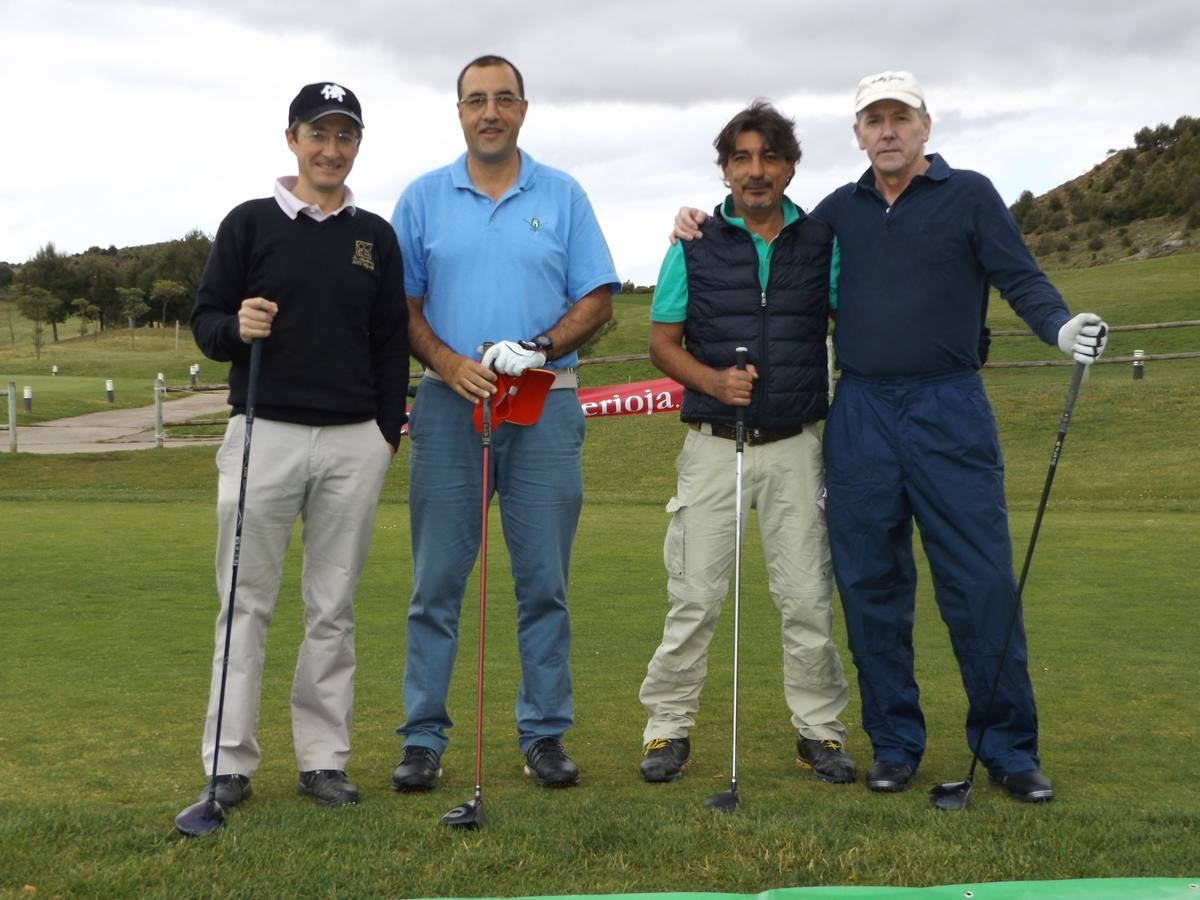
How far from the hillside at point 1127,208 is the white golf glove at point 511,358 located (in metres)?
34.9

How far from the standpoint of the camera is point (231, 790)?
3486 mm

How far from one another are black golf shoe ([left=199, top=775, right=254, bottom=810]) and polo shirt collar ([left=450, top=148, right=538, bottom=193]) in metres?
1.79

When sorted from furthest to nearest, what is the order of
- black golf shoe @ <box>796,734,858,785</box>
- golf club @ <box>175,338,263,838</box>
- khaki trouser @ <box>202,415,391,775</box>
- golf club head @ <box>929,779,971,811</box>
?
black golf shoe @ <box>796,734,858,785</box> → khaki trouser @ <box>202,415,391,775</box> → golf club head @ <box>929,779,971,811</box> → golf club @ <box>175,338,263,838</box>

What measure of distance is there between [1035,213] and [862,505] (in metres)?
40.6

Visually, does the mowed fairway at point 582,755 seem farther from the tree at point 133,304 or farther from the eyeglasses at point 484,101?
the tree at point 133,304

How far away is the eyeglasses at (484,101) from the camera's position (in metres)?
3.94

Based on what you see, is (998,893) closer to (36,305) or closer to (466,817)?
(466,817)

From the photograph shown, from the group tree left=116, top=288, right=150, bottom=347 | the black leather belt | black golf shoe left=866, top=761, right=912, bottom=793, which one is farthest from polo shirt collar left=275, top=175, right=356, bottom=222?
tree left=116, top=288, right=150, bottom=347

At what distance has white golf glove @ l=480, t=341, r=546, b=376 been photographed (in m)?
3.67

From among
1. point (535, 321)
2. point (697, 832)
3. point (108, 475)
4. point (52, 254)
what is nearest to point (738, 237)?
point (535, 321)

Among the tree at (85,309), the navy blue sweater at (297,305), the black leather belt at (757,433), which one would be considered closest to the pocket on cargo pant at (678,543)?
the black leather belt at (757,433)

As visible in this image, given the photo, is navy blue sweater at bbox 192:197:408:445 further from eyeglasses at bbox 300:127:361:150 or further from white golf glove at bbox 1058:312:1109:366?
white golf glove at bbox 1058:312:1109:366

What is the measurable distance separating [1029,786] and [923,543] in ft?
2.37

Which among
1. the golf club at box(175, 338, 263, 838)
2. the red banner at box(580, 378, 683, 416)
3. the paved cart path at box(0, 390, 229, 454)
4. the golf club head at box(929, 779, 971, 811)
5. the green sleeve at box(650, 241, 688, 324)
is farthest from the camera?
the paved cart path at box(0, 390, 229, 454)
